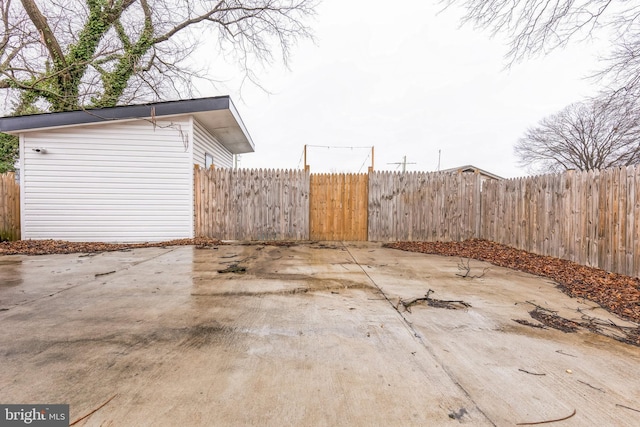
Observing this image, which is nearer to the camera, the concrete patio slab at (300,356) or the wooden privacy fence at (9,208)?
the concrete patio slab at (300,356)

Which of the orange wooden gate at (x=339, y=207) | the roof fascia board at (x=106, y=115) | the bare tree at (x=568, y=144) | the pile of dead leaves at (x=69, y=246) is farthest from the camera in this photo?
the bare tree at (x=568, y=144)

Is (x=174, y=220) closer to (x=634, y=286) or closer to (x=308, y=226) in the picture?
(x=308, y=226)

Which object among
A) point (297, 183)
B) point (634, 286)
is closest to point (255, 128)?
point (297, 183)

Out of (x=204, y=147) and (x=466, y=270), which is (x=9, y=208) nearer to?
(x=204, y=147)

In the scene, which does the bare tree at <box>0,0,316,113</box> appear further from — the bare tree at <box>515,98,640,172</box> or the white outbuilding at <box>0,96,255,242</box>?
the bare tree at <box>515,98,640,172</box>

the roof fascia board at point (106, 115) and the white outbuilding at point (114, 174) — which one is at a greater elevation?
the roof fascia board at point (106, 115)

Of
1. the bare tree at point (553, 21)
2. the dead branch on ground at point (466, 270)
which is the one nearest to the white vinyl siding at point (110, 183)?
the dead branch on ground at point (466, 270)

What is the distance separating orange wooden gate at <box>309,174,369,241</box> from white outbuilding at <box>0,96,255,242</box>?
10.1 ft

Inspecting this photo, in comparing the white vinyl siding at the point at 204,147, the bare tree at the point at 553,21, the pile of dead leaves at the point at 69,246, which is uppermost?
the bare tree at the point at 553,21

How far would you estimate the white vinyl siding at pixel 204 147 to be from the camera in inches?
296

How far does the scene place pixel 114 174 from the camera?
7.03 m

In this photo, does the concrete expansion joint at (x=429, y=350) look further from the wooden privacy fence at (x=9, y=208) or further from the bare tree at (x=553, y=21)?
the wooden privacy fence at (x=9, y=208)

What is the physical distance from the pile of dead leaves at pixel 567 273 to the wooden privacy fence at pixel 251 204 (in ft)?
8.44

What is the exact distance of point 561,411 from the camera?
135 cm
